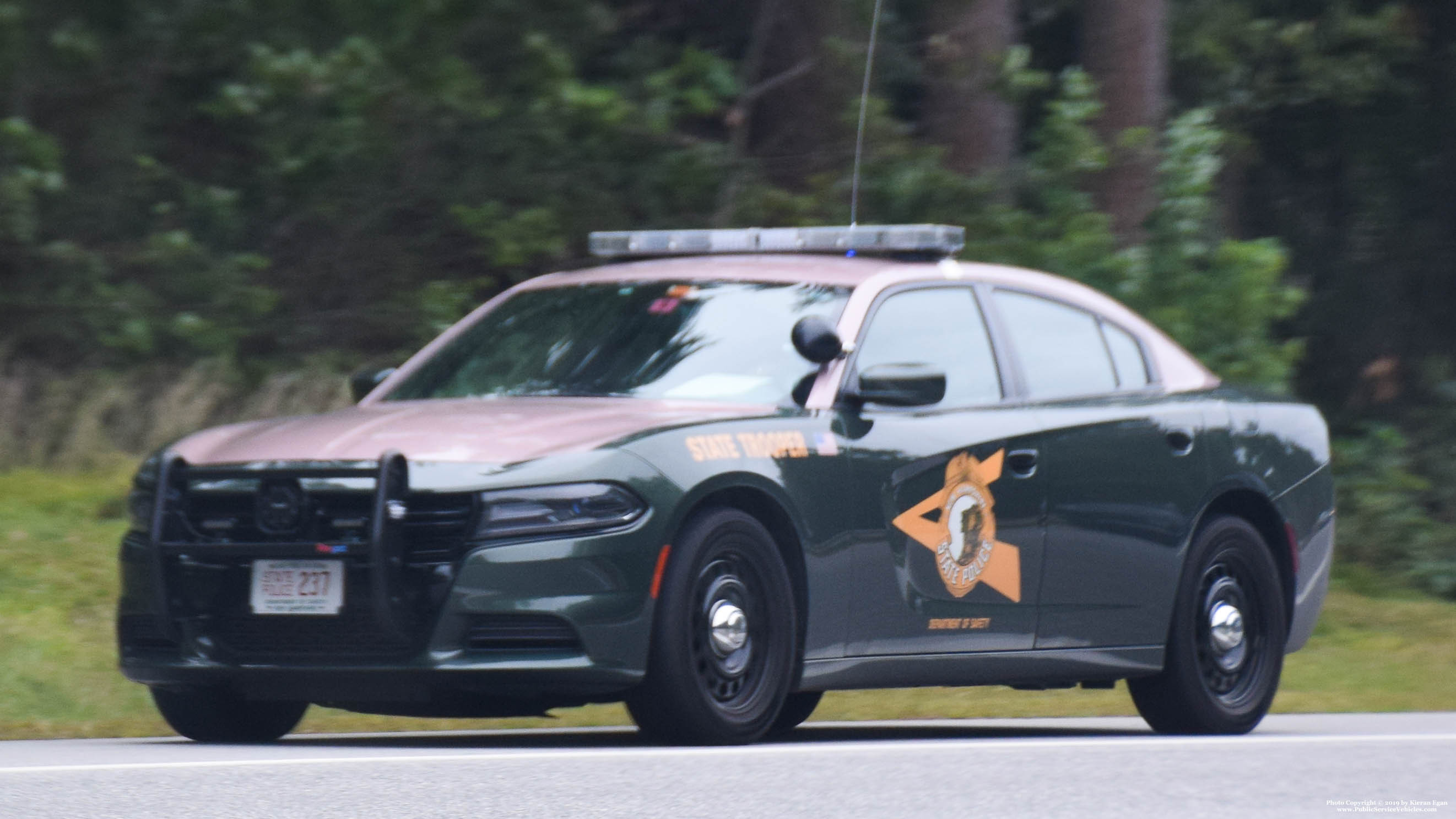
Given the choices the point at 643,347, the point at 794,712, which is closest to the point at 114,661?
the point at 794,712

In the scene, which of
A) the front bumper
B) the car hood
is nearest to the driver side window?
the car hood

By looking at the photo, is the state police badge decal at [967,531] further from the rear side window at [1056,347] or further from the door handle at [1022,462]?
the rear side window at [1056,347]

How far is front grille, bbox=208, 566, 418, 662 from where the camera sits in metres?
7.15

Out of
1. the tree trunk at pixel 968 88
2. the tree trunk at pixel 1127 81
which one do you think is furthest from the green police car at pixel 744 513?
the tree trunk at pixel 968 88

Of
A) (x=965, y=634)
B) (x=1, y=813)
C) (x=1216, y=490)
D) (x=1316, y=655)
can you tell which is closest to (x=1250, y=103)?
(x=1316, y=655)

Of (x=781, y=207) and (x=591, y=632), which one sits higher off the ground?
(x=781, y=207)

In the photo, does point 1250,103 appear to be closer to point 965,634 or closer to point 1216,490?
point 1216,490

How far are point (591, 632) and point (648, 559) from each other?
0.86 ft

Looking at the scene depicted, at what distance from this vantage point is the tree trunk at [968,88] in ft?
56.2

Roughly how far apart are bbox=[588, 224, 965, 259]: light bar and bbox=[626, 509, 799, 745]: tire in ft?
5.26

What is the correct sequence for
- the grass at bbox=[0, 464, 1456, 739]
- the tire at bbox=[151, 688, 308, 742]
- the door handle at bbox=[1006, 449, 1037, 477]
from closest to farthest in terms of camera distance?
the tire at bbox=[151, 688, 308, 742]
the door handle at bbox=[1006, 449, 1037, 477]
the grass at bbox=[0, 464, 1456, 739]

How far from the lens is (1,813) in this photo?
587 centimetres

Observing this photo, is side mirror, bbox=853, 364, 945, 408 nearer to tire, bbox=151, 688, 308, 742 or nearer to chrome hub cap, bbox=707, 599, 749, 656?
chrome hub cap, bbox=707, 599, 749, 656

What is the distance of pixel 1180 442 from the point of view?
30.6ft
